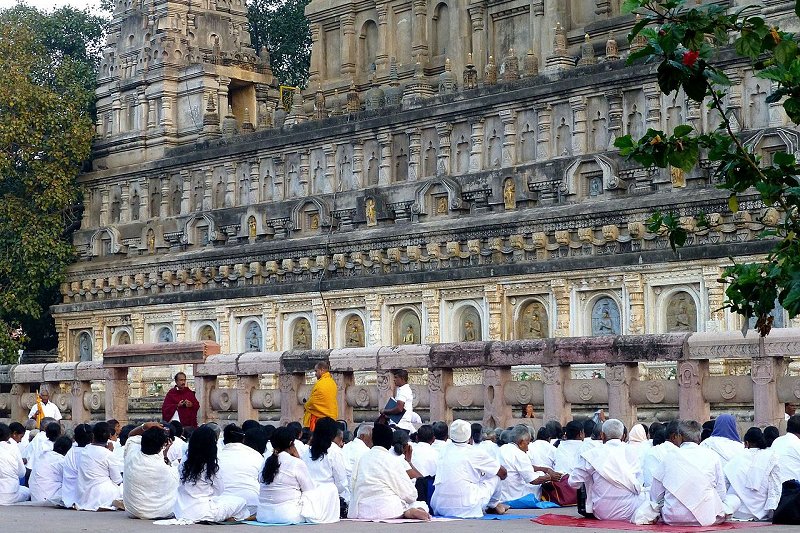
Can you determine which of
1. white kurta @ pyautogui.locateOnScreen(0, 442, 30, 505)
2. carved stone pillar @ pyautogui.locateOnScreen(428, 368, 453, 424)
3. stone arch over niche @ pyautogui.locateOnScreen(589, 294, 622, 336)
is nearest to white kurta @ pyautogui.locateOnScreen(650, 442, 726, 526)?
carved stone pillar @ pyautogui.locateOnScreen(428, 368, 453, 424)

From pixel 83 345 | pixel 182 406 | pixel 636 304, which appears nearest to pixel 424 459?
pixel 182 406

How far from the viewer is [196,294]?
1815 inches

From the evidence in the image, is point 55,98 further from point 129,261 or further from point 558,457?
point 558,457

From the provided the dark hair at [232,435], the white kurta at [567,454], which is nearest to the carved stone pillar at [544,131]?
the white kurta at [567,454]

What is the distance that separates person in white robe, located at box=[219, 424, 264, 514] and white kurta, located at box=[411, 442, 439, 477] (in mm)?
2171

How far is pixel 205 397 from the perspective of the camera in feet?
103

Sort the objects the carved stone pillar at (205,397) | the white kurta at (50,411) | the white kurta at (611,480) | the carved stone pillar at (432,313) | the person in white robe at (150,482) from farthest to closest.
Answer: the carved stone pillar at (432,313), the white kurta at (50,411), the carved stone pillar at (205,397), the person in white robe at (150,482), the white kurta at (611,480)

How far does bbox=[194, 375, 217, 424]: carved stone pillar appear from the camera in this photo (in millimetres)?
30984

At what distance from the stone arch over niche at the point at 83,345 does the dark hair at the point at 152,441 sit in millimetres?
31760

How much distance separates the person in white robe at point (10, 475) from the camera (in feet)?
74.0

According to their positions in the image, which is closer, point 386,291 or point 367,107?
point 386,291

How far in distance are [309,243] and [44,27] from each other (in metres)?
23.1

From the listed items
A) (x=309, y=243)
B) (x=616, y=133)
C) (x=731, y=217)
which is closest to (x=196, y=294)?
(x=309, y=243)

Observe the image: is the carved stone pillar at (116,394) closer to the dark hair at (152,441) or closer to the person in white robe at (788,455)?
the dark hair at (152,441)
